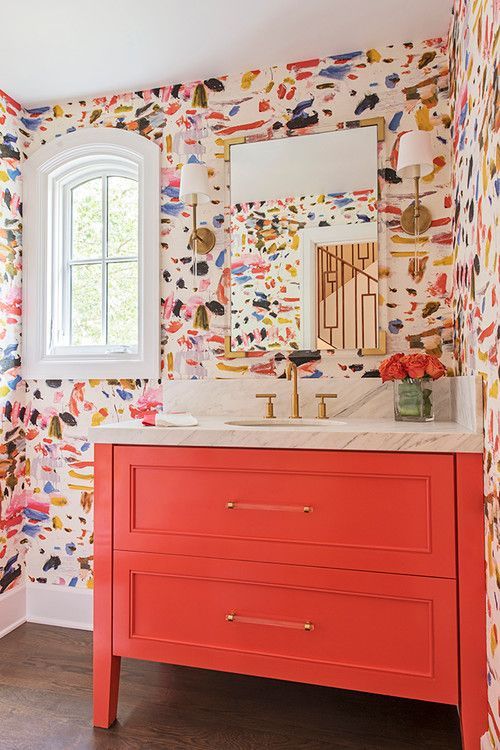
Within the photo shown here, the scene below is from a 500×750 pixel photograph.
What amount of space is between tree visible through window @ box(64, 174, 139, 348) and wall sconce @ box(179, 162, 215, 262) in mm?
351

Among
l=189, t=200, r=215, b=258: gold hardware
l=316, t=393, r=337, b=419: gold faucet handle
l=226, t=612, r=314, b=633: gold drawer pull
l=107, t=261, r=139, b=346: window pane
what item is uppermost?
l=189, t=200, r=215, b=258: gold hardware

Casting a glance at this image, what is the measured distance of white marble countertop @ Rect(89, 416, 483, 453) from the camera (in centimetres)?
148

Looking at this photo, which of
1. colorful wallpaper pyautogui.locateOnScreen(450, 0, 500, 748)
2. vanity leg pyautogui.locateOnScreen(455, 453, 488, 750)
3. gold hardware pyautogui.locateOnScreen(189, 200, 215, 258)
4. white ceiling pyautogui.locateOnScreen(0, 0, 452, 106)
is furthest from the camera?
gold hardware pyautogui.locateOnScreen(189, 200, 215, 258)

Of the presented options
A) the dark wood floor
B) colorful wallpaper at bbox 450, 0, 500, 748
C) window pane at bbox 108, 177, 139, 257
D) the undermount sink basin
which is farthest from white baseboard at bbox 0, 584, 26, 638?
colorful wallpaper at bbox 450, 0, 500, 748

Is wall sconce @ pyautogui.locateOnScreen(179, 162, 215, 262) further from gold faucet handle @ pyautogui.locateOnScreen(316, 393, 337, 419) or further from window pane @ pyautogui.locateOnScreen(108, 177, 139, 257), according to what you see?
gold faucet handle @ pyautogui.locateOnScreen(316, 393, 337, 419)

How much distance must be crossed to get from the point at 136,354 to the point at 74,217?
81cm

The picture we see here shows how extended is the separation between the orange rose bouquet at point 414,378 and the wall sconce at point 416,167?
22.9 inches

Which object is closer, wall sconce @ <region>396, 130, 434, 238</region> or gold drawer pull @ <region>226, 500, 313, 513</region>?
gold drawer pull @ <region>226, 500, 313, 513</region>

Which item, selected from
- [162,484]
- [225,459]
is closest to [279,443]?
[225,459]

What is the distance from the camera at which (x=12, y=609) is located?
2494 mm

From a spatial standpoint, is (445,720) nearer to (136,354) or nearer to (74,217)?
(136,354)

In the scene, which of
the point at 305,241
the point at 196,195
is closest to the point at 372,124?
the point at 305,241

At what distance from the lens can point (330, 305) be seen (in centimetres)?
223

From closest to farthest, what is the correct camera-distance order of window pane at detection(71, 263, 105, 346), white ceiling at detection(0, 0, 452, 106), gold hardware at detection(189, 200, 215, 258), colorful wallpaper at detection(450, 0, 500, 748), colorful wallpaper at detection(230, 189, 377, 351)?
colorful wallpaper at detection(450, 0, 500, 748)
white ceiling at detection(0, 0, 452, 106)
colorful wallpaper at detection(230, 189, 377, 351)
gold hardware at detection(189, 200, 215, 258)
window pane at detection(71, 263, 105, 346)
